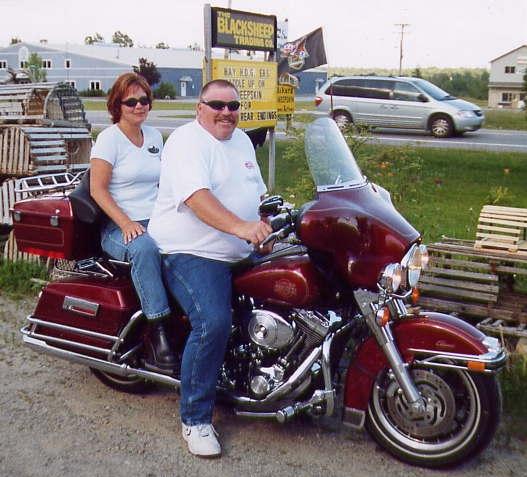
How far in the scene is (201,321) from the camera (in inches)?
148

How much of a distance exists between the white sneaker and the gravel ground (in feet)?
0.14

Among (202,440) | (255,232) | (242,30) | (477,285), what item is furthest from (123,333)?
(242,30)

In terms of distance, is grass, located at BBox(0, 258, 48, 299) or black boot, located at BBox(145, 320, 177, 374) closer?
black boot, located at BBox(145, 320, 177, 374)

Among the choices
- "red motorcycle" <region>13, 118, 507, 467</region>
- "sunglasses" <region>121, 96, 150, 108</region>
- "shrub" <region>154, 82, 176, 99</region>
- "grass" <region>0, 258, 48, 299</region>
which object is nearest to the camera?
"red motorcycle" <region>13, 118, 507, 467</region>

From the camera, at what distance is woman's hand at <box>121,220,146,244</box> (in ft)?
13.5

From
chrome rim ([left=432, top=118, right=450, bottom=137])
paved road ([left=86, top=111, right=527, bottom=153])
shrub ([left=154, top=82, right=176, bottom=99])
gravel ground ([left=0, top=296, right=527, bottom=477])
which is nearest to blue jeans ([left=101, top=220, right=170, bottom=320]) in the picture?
gravel ground ([left=0, top=296, right=527, bottom=477])

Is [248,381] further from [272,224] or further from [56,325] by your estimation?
[56,325]

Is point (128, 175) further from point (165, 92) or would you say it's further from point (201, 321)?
point (165, 92)

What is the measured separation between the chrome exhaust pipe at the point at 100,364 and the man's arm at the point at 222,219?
93 cm

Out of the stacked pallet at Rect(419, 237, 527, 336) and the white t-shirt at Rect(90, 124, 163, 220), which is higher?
the white t-shirt at Rect(90, 124, 163, 220)

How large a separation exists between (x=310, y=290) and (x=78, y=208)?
1566 millimetres

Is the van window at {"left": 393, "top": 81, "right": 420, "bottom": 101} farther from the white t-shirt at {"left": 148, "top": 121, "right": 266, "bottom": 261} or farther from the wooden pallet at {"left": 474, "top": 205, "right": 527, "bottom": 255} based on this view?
the white t-shirt at {"left": 148, "top": 121, "right": 266, "bottom": 261}

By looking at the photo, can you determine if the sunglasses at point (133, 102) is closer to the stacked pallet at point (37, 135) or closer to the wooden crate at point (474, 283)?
the wooden crate at point (474, 283)

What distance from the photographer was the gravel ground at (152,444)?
374 centimetres
